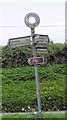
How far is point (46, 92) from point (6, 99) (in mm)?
969

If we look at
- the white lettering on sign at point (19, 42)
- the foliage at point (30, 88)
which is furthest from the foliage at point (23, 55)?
the white lettering on sign at point (19, 42)

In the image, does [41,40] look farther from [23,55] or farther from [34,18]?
[23,55]

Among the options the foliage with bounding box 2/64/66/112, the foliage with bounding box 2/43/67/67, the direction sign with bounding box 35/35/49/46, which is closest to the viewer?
the direction sign with bounding box 35/35/49/46

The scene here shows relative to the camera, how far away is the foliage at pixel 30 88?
837 cm

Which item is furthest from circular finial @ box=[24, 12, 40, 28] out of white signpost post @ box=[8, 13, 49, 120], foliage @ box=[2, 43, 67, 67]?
foliage @ box=[2, 43, 67, 67]

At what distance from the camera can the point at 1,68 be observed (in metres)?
11.7

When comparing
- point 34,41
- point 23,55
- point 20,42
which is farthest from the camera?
point 23,55

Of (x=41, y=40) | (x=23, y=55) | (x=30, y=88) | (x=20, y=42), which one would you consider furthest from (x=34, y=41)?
(x=23, y=55)

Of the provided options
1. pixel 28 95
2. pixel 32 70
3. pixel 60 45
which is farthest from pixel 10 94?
pixel 60 45

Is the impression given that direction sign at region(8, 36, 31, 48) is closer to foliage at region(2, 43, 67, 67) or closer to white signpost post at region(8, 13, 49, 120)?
white signpost post at region(8, 13, 49, 120)

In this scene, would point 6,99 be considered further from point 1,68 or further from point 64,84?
point 1,68

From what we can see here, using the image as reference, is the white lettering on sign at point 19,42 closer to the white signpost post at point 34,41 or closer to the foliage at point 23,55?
the white signpost post at point 34,41

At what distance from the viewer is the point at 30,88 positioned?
971cm

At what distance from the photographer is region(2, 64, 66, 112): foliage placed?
8367 millimetres
